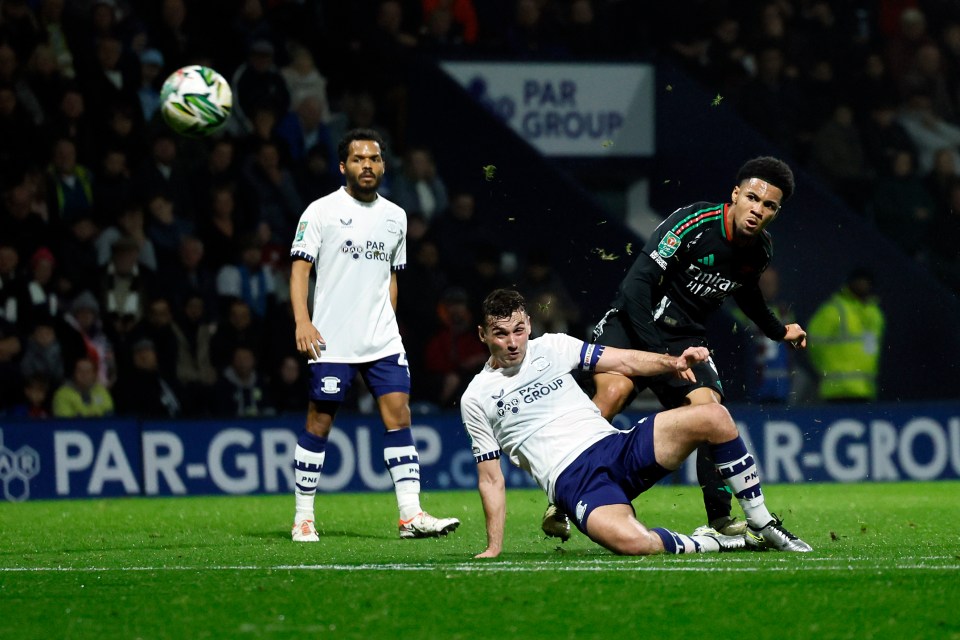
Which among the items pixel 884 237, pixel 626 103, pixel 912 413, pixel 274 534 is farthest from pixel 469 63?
pixel 274 534

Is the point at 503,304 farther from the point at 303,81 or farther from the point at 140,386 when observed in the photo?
the point at 303,81

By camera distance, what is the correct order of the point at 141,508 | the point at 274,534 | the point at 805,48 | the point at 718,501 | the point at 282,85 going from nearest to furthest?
1. the point at 718,501
2. the point at 274,534
3. the point at 141,508
4. the point at 282,85
5. the point at 805,48

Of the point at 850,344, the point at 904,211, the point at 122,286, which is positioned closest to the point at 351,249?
the point at 122,286

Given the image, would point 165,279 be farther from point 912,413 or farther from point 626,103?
point 912,413

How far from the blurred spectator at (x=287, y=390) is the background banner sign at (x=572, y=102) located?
3673mm

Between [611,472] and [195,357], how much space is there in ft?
23.2

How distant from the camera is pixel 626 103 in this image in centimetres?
1599

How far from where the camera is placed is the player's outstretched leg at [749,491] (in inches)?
269

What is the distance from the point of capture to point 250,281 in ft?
44.8

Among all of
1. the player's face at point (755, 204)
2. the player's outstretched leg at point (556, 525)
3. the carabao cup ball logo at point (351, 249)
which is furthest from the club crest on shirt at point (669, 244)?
the carabao cup ball logo at point (351, 249)

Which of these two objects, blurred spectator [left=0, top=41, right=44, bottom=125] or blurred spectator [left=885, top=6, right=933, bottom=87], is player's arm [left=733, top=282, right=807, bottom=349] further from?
blurred spectator [left=885, top=6, right=933, bottom=87]

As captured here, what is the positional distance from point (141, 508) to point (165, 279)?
2.85 m

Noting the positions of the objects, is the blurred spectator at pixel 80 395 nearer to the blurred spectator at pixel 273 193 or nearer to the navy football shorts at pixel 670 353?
the blurred spectator at pixel 273 193

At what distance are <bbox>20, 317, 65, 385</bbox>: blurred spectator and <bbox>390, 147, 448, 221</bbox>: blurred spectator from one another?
3307 millimetres
